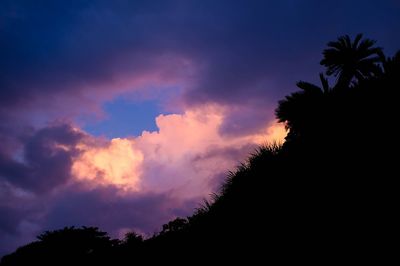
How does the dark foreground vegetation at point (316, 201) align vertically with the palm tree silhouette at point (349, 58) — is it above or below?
below

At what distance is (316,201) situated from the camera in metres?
6.00

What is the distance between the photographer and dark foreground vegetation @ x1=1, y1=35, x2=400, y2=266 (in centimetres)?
500

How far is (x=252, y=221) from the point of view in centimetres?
693

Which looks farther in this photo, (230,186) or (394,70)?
(230,186)

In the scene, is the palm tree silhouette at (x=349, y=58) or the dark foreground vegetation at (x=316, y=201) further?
the palm tree silhouette at (x=349, y=58)

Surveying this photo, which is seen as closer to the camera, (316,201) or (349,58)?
(316,201)

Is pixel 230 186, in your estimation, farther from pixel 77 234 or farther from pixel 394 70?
pixel 77 234

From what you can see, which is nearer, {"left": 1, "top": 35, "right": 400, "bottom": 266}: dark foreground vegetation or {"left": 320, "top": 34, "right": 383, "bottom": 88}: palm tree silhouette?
{"left": 1, "top": 35, "right": 400, "bottom": 266}: dark foreground vegetation

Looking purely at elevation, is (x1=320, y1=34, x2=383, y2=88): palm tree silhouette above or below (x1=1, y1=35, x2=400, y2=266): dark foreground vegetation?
above

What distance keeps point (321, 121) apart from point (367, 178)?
272cm

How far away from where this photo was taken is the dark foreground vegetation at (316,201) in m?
5.00

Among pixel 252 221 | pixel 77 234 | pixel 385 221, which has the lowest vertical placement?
pixel 385 221

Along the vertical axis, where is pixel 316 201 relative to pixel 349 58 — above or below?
below

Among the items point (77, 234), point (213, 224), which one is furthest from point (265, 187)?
point (77, 234)
